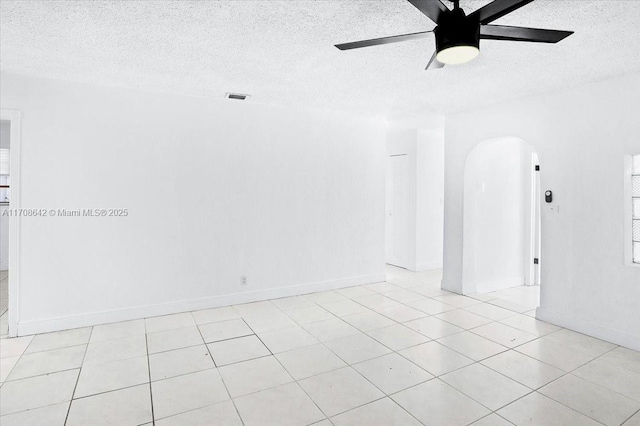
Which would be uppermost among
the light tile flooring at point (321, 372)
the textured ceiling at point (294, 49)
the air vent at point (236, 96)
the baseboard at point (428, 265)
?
the air vent at point (236, 96)

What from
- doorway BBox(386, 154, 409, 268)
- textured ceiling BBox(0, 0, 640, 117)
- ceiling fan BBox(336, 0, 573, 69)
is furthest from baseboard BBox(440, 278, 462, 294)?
ceiling fan BBox(336, 0, 573, 69)

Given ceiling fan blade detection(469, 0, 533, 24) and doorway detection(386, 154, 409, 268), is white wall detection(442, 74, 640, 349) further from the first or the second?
doorway detection(386, 154, 409, 268)

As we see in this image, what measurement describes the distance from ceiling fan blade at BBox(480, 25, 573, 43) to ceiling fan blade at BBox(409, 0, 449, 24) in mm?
293

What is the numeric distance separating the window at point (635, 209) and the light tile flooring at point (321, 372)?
893 millimetres

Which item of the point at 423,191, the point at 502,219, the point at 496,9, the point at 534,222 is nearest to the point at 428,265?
the point at 423,191

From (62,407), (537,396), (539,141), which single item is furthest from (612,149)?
(62,407)

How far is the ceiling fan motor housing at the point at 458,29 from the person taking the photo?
→ 1.98 metres

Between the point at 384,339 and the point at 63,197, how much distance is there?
11.3 feet

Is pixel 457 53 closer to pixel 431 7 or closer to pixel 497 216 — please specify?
pixel 431 7

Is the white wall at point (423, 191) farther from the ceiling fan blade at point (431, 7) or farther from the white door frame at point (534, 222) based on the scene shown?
the ceiling fan blade at point (431, 7)

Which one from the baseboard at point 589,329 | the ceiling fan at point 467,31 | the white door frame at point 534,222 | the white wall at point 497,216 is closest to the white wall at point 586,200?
the baseboard at point 589,329

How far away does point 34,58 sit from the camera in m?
3.05

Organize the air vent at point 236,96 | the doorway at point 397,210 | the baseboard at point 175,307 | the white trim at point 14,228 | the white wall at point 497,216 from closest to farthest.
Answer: the white trim at point 14,228, the baseboard at point 175,307, the air vent at point 236,96, the white wall at point 497,216, the doorway at point 397,210

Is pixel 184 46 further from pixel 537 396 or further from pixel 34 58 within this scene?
pixel 537 396
